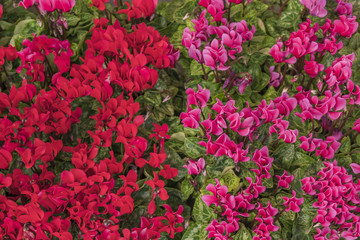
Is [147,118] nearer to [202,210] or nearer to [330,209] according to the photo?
[202,210]

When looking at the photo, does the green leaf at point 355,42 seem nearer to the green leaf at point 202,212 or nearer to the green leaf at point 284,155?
the green leaf at point 284,155

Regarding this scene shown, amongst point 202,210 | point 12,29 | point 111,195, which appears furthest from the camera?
point 12,29

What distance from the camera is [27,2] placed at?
1145mm

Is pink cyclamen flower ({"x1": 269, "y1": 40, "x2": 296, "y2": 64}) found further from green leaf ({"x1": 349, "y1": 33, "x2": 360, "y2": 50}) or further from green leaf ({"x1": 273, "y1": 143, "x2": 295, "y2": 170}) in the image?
green leaf ({"x1": 349, "y1": 33, "x2": 360, "y2": 50})

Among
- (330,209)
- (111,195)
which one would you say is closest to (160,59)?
(111,195)

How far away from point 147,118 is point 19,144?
394mm

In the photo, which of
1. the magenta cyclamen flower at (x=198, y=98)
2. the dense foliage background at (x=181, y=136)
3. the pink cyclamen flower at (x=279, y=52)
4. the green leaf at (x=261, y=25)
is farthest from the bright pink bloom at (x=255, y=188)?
the green leaf at (x=261, y=25)

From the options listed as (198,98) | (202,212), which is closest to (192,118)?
(198,98)

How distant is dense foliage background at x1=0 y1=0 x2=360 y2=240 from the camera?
0.96 m

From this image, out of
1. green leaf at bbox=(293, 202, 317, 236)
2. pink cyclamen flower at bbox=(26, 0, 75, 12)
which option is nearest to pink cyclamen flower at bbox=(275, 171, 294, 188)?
green leaf at bbox=(293, 202, 317, 236)

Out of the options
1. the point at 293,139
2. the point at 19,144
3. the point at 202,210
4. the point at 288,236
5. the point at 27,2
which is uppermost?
the point at 27,2

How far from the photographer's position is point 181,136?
3.84ft

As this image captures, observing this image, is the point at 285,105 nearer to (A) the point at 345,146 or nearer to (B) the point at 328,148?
(B) the point at 328,148

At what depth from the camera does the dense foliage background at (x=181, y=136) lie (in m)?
0.96
